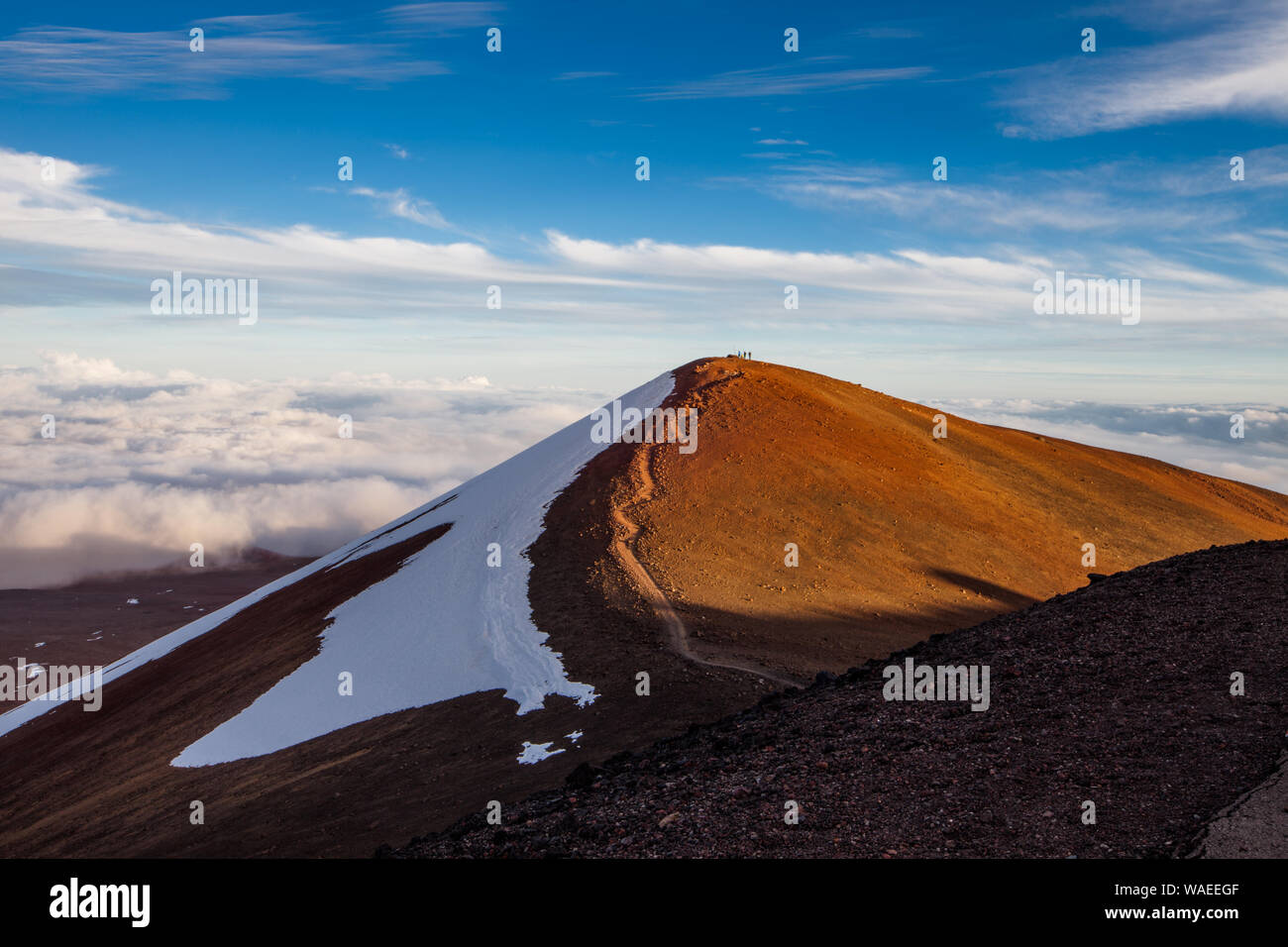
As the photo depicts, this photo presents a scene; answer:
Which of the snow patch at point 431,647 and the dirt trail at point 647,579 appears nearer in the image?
the dirt trail at point 647,579

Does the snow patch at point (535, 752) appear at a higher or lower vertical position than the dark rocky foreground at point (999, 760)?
lower

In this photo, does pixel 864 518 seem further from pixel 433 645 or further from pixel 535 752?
pixel 535 752

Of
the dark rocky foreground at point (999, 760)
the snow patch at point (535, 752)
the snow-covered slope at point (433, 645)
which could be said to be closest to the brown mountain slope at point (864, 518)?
the snow-covered slope at point (433, 645)

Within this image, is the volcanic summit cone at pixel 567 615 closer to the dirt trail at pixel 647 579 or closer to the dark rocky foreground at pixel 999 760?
the dirt trail at pixel 647 579

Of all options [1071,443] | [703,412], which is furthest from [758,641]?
[1071,443]

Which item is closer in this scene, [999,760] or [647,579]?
[999,760]

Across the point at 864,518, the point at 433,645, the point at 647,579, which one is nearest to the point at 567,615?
the point at 647,579
